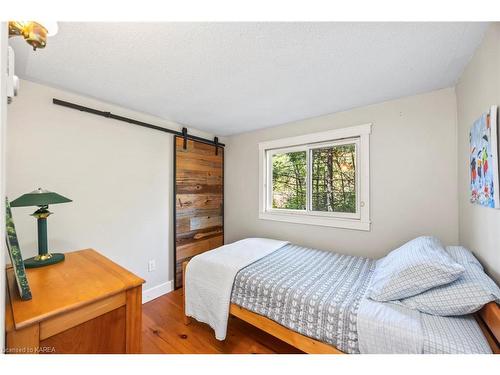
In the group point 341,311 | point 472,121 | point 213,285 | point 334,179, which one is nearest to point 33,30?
point 213,285

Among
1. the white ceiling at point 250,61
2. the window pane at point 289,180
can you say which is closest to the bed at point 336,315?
the window pane at point 289,180

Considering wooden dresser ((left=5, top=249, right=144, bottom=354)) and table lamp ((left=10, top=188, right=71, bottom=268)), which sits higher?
table lamp ((left=10, top=188, right=71, bottom=268))

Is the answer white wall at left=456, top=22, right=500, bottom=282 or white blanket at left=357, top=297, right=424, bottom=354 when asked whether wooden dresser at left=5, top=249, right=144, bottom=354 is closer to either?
white blanket at left=357, top=297, right=424, bottom=354

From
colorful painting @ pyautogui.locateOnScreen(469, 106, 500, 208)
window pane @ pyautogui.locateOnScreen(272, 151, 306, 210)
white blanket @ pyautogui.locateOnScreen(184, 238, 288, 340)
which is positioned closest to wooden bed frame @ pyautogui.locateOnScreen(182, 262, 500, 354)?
white blanket @ pyautogui.locateOnScreen(184, 238, 288, 340)

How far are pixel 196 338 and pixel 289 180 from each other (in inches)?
78.9

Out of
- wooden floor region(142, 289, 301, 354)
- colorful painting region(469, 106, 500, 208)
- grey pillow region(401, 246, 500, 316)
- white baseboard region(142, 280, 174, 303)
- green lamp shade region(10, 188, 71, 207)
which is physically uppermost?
colorful painting region(469, 106, 500, 208)

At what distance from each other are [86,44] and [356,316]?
219 centimetres

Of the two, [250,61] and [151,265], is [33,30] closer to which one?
[250,61]

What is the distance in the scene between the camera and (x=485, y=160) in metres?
1.12

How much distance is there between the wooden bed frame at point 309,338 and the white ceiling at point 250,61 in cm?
143

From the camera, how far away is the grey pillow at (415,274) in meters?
1.10

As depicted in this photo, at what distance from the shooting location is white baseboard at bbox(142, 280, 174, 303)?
2281 mm

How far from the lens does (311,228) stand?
2.47 m

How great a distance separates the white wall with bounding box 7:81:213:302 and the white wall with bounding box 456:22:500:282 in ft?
8.83
